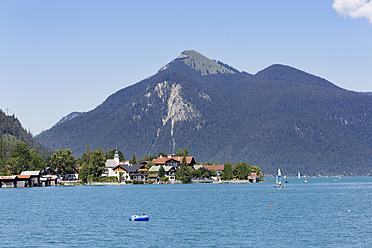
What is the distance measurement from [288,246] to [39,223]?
42448 millimetres

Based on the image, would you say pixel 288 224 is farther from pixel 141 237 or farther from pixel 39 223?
pixel 39 223

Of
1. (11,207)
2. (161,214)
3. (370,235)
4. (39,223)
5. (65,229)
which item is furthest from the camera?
(11,207)

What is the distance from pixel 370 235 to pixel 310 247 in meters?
12.4

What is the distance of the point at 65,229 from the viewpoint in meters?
81.9

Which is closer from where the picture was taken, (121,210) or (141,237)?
(141,237)

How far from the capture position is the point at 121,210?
364 ft

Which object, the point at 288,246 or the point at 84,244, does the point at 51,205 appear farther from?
the point at 288,246

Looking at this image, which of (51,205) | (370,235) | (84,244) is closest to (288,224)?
(370,235)

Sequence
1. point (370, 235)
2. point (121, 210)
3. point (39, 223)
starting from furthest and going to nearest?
point (121, 210) < point (39, 223) < point (370, 235)

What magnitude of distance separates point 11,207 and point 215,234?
204ft

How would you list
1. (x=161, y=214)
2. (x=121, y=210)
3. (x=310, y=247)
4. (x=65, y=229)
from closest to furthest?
1. (x=310, y=247)
2. (x=65, y=229)
3. (x=161, y=214)
4. (x=121, y=210)

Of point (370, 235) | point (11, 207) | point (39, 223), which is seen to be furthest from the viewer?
point (11, 207)

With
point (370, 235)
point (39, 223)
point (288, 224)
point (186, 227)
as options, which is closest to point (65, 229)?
point (39, 223)

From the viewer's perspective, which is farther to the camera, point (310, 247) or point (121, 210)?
point (121, 210)
